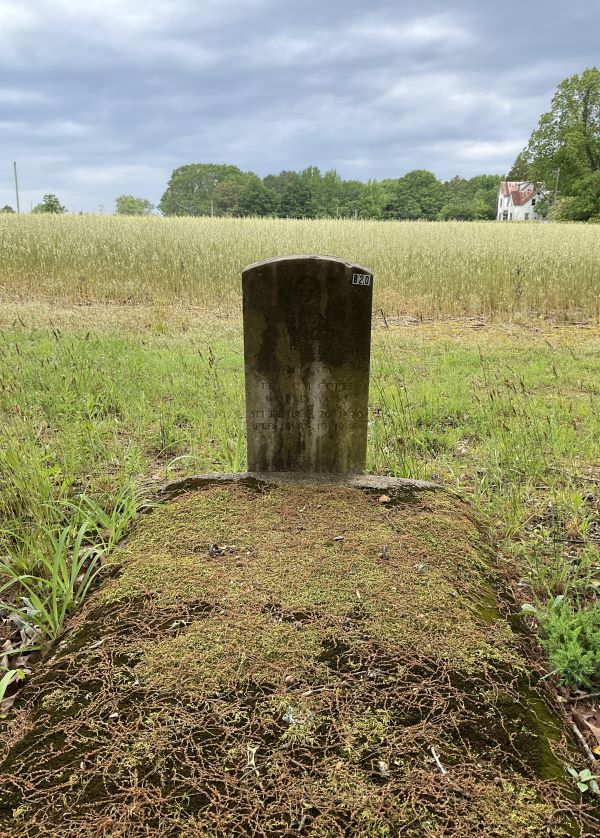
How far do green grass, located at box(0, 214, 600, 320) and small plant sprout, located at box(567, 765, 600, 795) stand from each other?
309 inches

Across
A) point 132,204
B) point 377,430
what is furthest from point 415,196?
point 377,430

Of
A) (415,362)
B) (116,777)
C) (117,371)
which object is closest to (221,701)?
(116,777)

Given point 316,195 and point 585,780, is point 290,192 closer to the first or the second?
point 316,195

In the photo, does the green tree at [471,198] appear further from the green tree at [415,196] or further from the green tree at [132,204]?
the green tree at [132,204]

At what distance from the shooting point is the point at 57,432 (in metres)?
3.63

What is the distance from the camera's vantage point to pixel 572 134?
4450 cm

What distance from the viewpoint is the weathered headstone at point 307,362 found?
2.67 meters

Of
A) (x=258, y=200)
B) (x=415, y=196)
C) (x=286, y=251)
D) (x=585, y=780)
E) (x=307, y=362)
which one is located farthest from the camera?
(x=415, y=196)

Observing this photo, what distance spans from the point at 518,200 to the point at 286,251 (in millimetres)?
79001

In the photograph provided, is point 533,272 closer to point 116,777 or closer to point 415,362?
point 415,362

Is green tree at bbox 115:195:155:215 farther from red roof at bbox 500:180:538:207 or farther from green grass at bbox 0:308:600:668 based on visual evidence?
green grass at bbox 0:308:600:668

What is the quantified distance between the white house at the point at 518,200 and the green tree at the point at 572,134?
29940mm

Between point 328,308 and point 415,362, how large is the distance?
353cm

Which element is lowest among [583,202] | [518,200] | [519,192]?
[583,202]
